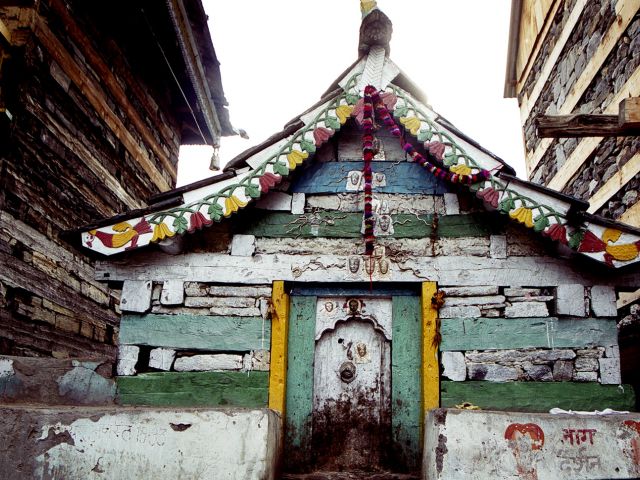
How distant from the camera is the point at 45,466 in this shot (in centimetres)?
399

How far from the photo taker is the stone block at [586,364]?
4.72m

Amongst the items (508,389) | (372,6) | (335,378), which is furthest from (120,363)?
(372,6)

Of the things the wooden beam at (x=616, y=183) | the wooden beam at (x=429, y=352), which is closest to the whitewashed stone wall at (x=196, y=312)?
the wooden beam at (x=429, y=352)

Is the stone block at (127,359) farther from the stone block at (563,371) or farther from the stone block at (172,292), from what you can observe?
the stone block at (563,371)

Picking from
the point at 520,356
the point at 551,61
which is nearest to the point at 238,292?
the point at 520,356

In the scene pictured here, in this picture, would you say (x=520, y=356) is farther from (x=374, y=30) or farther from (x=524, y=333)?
(x=374, y=30)

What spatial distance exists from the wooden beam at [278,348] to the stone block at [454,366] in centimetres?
135

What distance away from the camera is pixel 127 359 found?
4.92 meters

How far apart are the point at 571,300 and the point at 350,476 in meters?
2.34

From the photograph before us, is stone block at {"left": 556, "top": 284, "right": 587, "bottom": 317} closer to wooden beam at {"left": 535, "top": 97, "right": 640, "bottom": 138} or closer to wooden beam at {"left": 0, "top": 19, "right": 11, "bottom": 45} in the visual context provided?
wooden beam at {"left": 535, "top": 97, "right": 640, "bottom": 138}

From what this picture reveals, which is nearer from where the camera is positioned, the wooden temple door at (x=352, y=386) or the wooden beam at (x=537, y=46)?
the wooden temple door at (x=352, y=386)

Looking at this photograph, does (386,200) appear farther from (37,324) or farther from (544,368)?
(37,324)

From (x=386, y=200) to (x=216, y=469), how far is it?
2716mm

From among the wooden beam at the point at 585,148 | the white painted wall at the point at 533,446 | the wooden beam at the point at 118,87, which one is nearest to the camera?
the white painted wall at the point at 533,446
